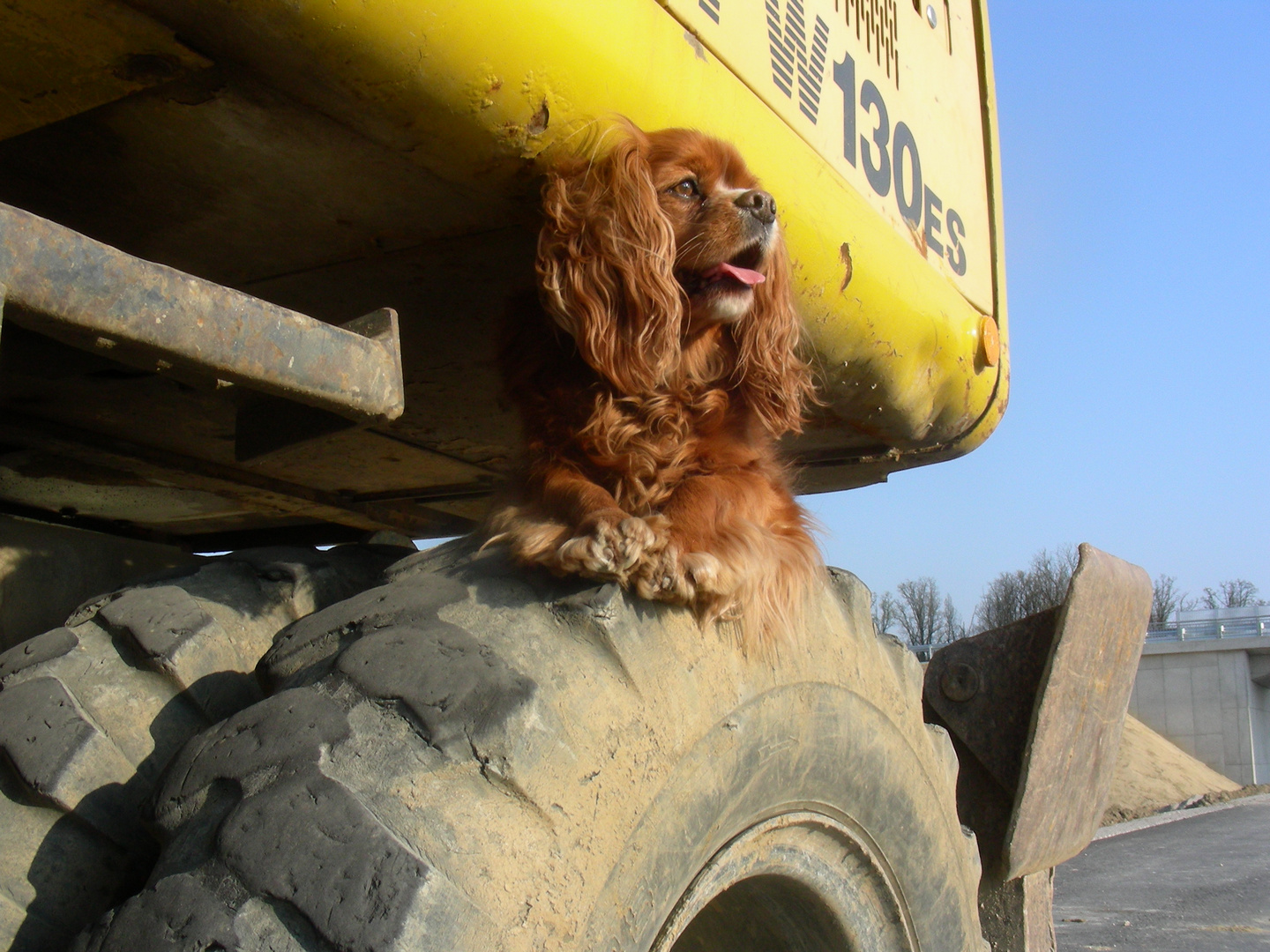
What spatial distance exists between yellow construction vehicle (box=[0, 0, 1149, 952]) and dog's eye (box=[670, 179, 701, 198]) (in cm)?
13

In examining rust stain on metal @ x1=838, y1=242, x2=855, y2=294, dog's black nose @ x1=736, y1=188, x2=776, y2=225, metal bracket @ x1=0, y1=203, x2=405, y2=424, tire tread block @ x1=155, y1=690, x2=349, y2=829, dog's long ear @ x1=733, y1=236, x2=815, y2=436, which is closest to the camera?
metal bracket @ x1=0, y1=203, x2=405, y2=424

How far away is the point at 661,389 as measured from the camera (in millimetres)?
1739

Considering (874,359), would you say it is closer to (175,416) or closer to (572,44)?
(572,44)

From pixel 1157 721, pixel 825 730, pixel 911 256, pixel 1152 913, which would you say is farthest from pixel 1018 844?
pixel 1157 721

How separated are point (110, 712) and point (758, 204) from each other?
1.25 meters

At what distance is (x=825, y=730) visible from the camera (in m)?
1.71

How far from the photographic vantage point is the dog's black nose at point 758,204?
174 centimetres

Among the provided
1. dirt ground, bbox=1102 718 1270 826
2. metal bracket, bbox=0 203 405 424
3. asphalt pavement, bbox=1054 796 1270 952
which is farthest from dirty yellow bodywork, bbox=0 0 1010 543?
dirt ground, bbox=1102 718 1270 826

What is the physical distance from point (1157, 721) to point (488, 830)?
30348mm

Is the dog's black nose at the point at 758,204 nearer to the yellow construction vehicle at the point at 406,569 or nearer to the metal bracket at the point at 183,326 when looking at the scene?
the yellow construction vehicle at the point at 406,569

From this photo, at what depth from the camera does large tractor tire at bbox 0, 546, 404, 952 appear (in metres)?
1.35

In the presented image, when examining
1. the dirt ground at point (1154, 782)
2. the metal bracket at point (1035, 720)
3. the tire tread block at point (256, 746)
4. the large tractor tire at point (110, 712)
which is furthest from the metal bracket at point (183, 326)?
the dirt ground at point (1154, 782)

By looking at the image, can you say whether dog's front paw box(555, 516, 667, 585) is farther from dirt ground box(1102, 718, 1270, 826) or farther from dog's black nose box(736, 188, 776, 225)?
dirt ground box(1102, 718, 1270, 826)

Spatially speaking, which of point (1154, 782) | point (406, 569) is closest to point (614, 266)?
point (406, 569)
